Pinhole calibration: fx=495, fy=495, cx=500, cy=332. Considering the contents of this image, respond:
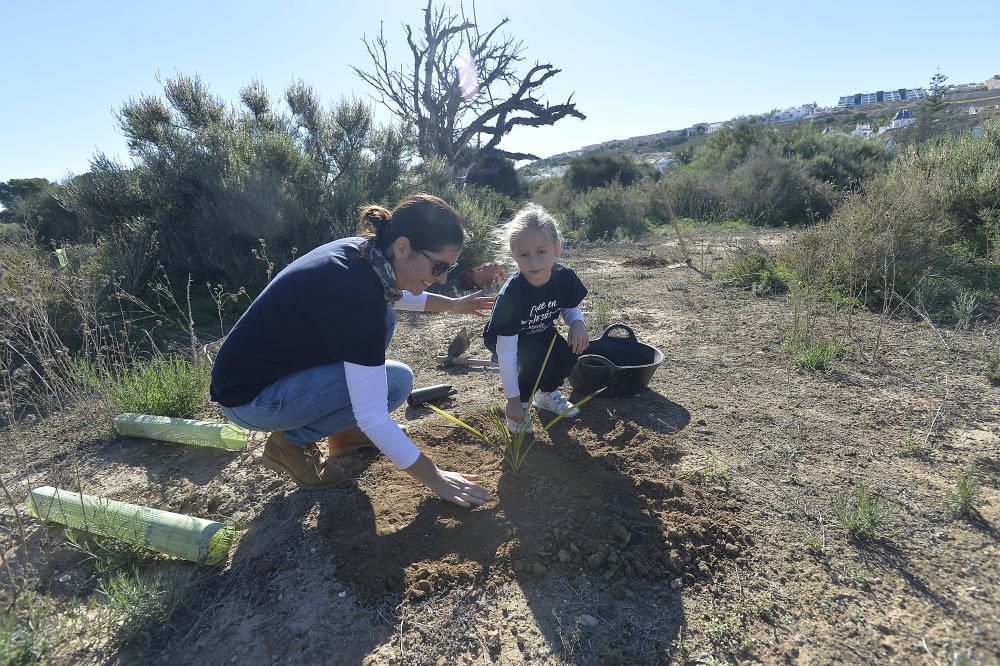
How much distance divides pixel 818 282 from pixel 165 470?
571cm

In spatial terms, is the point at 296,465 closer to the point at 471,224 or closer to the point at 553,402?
the point at 553,402

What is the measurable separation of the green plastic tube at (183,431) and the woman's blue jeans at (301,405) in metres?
0.63

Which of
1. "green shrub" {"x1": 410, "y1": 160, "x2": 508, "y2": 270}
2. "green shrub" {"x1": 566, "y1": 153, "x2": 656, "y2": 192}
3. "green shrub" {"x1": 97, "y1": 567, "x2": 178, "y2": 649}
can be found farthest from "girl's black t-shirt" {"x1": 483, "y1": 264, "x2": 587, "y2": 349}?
"green shrub" {"x1": 566, "y1": 153, "x2": 656, "y2": 192}

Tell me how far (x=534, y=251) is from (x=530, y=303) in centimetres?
30

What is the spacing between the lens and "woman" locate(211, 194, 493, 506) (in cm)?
188

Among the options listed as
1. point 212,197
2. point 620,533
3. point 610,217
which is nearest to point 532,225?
point 620,533

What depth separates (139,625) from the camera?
1.75 m

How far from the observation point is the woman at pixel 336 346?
6.17 feet

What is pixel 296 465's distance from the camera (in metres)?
2.42

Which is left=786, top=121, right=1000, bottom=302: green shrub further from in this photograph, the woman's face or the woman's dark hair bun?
the woman's dark hair bun

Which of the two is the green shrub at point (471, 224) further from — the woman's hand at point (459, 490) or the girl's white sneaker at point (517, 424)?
the woman's hand at point (459, 490)

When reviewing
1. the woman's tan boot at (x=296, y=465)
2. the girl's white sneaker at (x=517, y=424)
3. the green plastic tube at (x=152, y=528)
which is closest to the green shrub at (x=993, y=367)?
the girl's white sneaker at (x=517, y=424)

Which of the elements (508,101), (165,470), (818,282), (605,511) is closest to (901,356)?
(818,282)

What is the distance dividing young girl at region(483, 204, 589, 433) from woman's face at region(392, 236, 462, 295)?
24.1 inches
